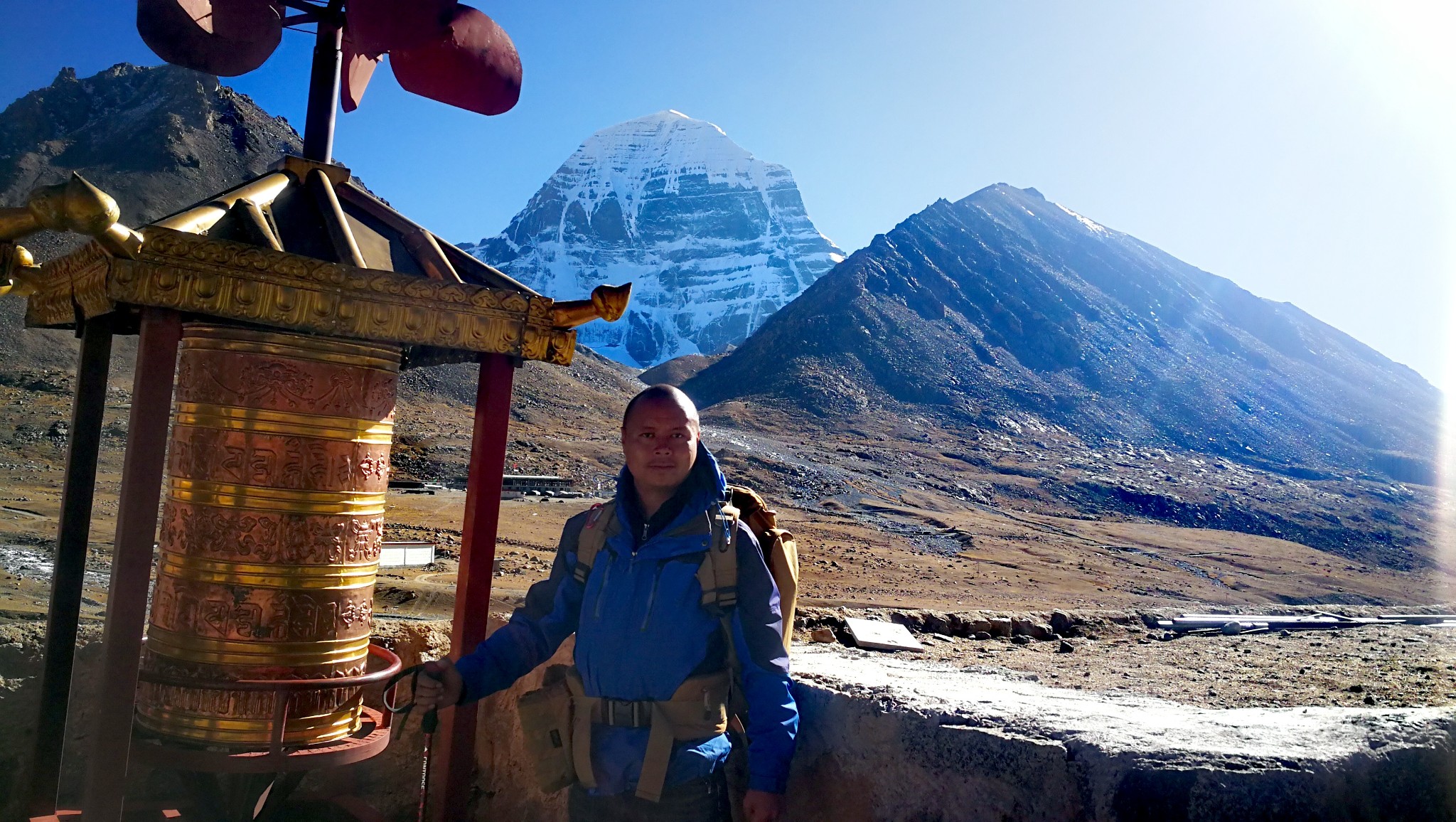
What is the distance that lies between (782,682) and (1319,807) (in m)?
1.10

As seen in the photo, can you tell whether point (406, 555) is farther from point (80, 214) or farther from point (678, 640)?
point (678, 640)

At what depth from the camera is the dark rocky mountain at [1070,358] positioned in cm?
5784

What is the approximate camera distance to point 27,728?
→ 13.5 feet

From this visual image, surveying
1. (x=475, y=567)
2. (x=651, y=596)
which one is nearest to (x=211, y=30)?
(x=475, y=567)

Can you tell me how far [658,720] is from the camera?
2.22 metres

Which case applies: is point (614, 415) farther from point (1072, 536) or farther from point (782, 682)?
point (782, 682)

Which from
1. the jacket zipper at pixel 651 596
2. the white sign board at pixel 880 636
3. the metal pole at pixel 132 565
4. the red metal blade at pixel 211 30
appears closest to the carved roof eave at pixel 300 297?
the metal pole at pixel 132 565

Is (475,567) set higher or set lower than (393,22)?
lower

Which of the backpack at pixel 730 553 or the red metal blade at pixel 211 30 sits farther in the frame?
the red metal blade at pixel 211 30

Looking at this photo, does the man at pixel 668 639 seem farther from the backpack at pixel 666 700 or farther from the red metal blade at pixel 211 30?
the red metal blade at pixel 211 30

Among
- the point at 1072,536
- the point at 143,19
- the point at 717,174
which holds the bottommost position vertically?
the point at 1072,536

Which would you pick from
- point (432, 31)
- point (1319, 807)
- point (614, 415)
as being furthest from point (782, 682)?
point (614, 415)

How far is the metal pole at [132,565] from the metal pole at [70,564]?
0.66m

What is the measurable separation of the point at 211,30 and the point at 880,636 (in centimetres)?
530
